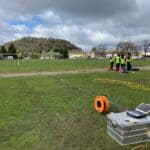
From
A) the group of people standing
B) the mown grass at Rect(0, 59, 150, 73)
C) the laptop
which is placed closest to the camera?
the laptop

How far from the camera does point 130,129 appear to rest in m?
6.09

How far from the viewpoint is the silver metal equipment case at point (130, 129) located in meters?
6.08

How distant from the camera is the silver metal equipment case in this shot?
6082 mm

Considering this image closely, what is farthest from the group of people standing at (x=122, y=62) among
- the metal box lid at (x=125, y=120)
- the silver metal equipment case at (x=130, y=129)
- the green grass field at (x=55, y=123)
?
the silver metal equipment case at (x=130, y=129)

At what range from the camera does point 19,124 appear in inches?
335

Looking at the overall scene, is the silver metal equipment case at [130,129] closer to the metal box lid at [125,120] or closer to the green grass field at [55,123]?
the metal box lid at [125,120]

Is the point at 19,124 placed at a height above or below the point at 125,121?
below

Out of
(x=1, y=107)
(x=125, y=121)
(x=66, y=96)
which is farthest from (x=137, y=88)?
(x=125, y=121)

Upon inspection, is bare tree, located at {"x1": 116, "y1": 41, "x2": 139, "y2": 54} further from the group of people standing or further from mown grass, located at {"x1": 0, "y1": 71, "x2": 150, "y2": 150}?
mown grass, located at {"x1": 0, "y1": 71, "x2": 150, "y2": 150}

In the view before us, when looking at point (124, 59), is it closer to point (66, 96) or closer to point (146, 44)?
point (66, 96)

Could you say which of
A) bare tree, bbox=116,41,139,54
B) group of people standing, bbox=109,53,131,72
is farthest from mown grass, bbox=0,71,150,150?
bare tree, bbox=116,41,139,54

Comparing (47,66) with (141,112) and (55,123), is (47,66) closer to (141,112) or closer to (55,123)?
(55,123)

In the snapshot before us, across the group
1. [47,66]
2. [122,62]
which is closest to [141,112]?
[122,62]

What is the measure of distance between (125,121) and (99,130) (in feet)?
5.04
